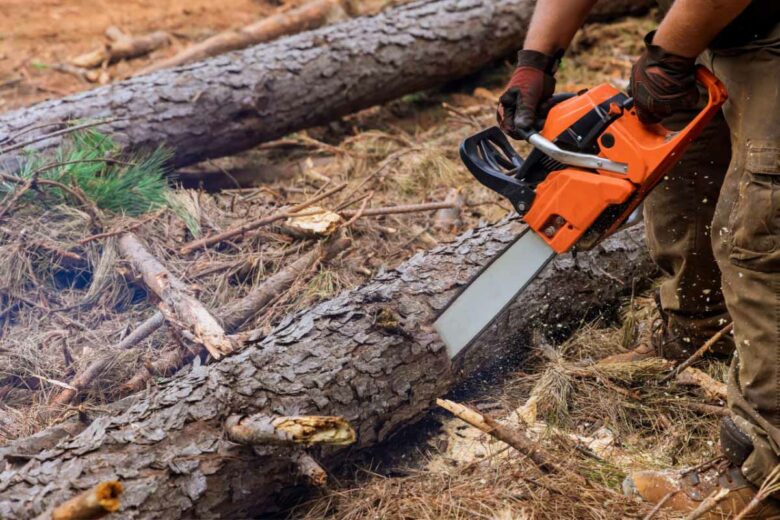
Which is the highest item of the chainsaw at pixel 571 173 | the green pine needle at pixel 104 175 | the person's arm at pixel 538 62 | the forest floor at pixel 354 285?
the person's arm at pixel 538 62

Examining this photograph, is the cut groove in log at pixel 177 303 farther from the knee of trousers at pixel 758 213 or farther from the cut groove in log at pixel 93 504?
the knee of trousers at pixel 758 213

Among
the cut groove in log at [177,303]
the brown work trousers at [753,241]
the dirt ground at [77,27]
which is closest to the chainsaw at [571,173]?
the brown work trousers at [753,241]

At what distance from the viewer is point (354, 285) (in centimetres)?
335

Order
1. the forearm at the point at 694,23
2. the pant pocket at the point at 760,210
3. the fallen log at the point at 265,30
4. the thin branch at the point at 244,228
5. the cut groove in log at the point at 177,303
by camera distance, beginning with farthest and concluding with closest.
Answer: the fallen log at the point at 265,30 < the thin branch at the point at 244,228 < the cut groove in log at the point at 177,303 < the pant pocket at the point at 760,210 < the forearm at the point at 694,23

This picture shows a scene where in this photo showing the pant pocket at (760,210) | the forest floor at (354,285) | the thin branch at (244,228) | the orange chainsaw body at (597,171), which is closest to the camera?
the pant pocket at (760,210)

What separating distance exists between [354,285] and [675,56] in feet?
5.82

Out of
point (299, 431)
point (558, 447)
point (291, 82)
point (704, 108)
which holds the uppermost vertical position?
point (704, 108)

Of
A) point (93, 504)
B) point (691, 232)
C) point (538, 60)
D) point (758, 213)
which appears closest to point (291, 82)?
point (538, 60)

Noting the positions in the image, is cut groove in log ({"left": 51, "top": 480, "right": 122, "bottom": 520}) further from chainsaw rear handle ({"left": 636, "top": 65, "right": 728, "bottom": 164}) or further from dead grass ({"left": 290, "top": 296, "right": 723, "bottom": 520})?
chainsaw rear handle ({"left": 636, "top": 65, "right": 728, "bottom": 164})

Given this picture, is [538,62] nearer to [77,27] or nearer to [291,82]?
[291,82]

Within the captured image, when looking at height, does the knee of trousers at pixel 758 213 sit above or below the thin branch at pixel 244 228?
above

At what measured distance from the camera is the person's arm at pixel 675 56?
6.10 ft

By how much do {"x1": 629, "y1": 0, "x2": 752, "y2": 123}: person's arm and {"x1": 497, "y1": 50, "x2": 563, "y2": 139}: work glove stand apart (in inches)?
12.7

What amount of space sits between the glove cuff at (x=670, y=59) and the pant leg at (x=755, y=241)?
19 centimetres
